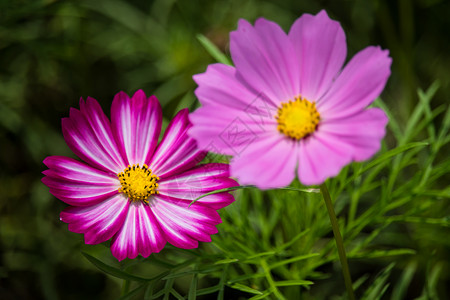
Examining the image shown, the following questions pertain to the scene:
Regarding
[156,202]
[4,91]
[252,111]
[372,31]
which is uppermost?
[372,31]

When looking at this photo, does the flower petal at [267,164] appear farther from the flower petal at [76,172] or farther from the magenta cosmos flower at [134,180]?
the flower petal at [76,172]

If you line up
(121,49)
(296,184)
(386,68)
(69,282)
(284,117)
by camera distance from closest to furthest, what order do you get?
1. (386,68)
2. (284,117)
3. (296,184)
4. (69,282)
5. (121,49)

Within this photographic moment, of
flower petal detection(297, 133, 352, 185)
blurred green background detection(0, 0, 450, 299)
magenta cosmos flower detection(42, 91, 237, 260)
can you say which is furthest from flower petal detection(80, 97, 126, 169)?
blurred green background detection(0, 0, 450, 299)

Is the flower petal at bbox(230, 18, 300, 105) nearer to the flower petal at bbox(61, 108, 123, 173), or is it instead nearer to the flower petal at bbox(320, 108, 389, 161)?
the flower petal at bbox(320, 108, 389, 161)

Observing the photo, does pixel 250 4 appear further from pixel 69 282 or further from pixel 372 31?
pixel 69 282

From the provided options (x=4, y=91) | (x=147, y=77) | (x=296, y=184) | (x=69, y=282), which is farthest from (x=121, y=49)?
(x=296, y=184)
